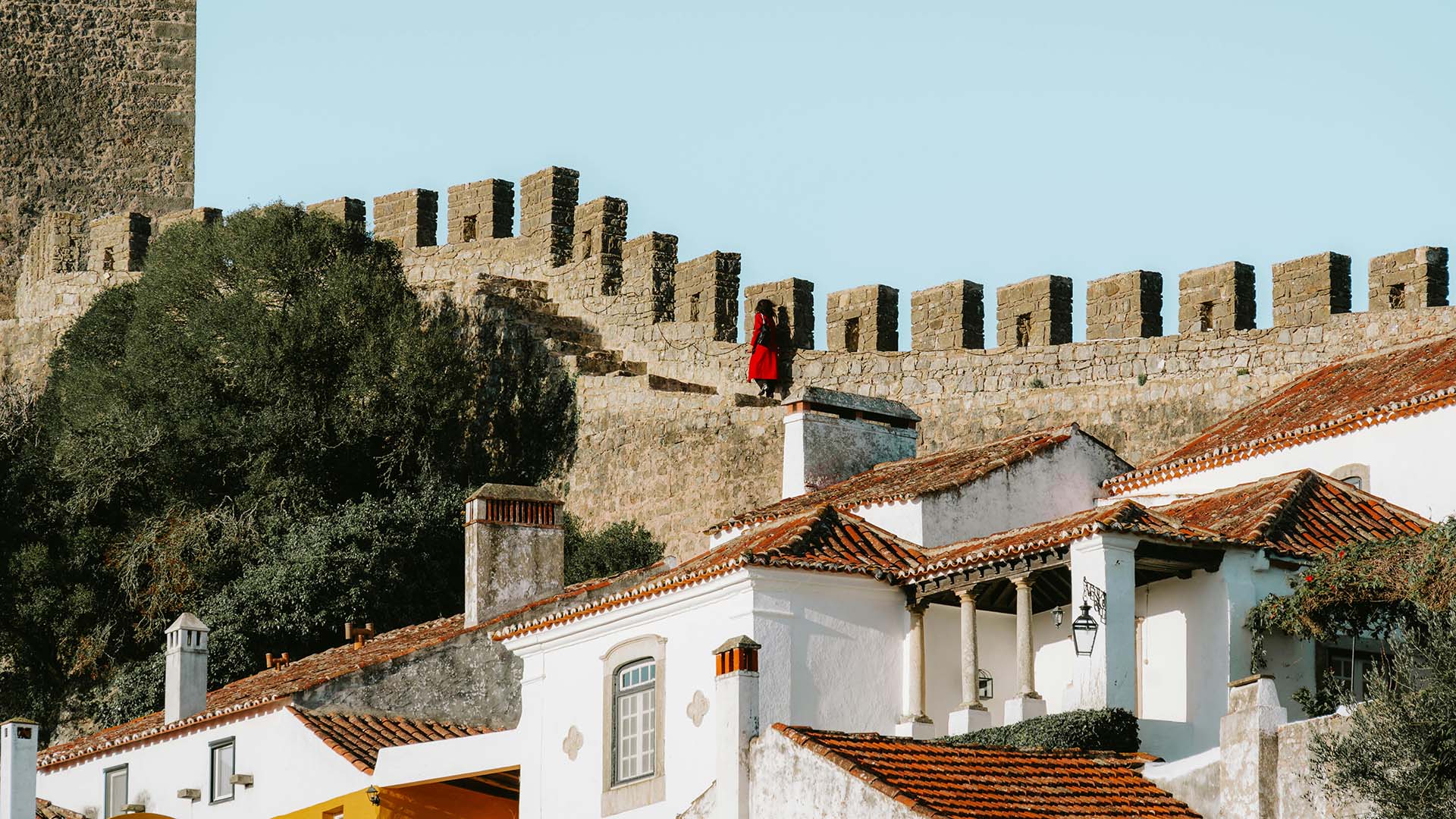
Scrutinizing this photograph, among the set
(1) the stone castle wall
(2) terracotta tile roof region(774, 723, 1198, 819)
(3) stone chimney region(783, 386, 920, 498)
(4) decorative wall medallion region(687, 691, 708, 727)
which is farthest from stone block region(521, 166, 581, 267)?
(2) terracotta tile roof region(774, 723, 1198, 819)

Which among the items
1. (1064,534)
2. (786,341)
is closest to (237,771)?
(1064,534)

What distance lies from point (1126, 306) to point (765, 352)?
5215mm

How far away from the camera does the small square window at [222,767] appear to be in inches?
1015

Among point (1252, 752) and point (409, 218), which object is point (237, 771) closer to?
point (1252, 752)

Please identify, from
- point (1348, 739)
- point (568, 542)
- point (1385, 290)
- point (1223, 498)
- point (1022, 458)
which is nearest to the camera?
point (1348, 739)

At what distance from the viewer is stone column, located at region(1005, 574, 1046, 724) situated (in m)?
20.5

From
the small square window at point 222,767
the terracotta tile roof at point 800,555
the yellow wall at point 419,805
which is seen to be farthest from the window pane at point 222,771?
the terracotta tile roof at point 800,555

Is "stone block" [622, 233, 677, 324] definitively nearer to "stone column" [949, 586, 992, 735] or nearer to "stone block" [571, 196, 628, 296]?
"stone block" [571, 196, 628, 296]

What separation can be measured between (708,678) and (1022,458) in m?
4.67

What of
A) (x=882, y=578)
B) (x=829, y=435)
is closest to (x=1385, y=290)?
(x=829, y=435)

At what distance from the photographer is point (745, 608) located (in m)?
20.8

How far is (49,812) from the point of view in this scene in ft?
84.0

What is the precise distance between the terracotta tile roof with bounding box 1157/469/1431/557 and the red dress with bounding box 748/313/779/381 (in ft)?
48.9

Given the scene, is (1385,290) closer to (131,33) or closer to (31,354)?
(31,354)
